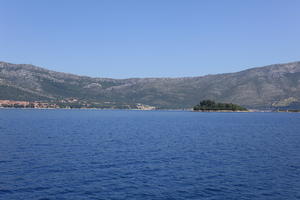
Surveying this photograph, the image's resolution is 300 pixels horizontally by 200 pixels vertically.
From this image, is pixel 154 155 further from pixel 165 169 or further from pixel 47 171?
pixel 47 171

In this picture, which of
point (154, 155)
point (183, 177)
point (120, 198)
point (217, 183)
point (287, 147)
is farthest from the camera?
point (287, 147)

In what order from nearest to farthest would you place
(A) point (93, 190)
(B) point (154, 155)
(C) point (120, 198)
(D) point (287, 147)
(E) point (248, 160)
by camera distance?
(C) point (120, 198) → (A) point (93, 190) → (E) point (248, 160) → (B) point (154, 155) → (D) point (287, 147)

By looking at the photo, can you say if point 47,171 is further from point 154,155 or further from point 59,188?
point 154,155

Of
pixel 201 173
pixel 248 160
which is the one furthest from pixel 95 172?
pixel 248 160

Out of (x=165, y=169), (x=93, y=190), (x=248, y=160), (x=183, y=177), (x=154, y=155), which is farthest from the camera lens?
(x=154, y=155)

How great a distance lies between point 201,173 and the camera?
1975 inches

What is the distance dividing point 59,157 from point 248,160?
39.5 m

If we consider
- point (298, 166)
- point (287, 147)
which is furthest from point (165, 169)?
point (287, 147)

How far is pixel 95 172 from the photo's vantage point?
49812 millimetres

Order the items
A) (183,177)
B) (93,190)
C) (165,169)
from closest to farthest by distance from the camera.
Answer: (93,190)
(183,177)
(165,169)

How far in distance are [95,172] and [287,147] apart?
183 feet

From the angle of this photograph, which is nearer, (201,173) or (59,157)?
(201,173)

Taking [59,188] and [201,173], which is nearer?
[59,188]

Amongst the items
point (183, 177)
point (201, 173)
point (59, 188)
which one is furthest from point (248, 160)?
point (59, 188)
